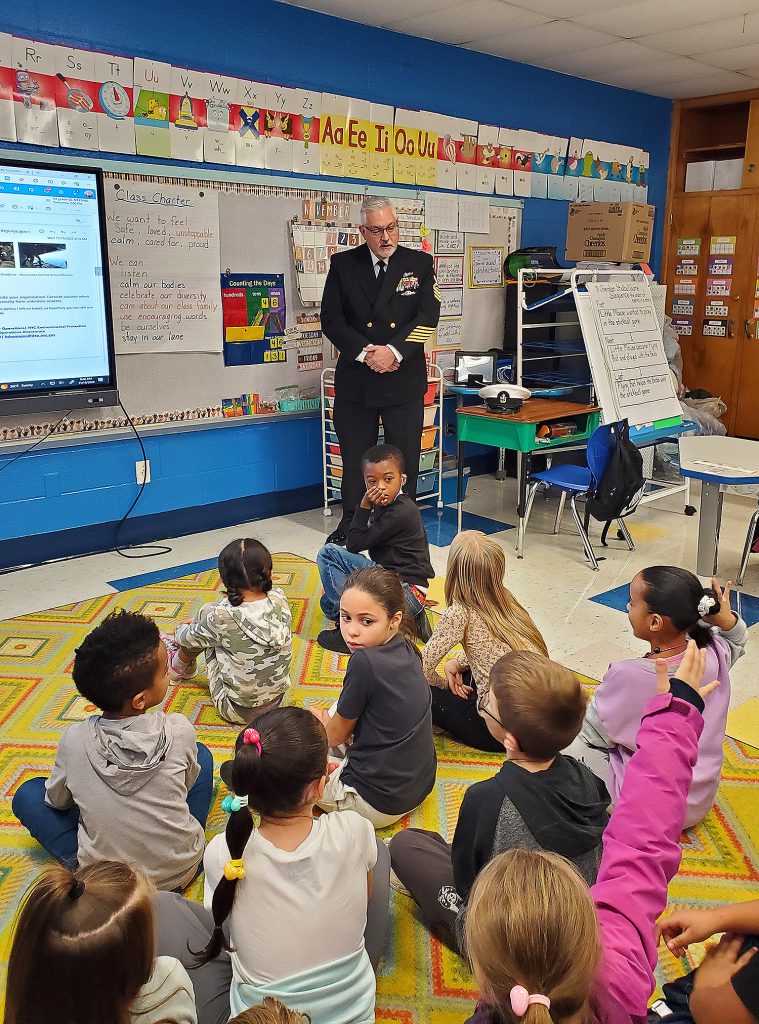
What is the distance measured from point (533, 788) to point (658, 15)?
16.1 ft

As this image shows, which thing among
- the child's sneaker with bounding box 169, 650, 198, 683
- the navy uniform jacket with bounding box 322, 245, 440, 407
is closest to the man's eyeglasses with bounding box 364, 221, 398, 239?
the navy uniform jacket with bounding box 322, 245, 440, 407

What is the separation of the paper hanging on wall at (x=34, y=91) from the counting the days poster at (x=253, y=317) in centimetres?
113

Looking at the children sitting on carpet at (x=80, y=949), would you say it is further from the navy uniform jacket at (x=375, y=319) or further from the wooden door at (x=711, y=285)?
the wooden door at (x=711, y=285)

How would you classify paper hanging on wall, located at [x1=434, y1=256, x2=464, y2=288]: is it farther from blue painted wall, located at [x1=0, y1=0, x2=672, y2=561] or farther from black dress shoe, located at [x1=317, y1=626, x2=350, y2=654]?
black dress shoe, located at [x1=317, y1=626, x2=350, y2=654]

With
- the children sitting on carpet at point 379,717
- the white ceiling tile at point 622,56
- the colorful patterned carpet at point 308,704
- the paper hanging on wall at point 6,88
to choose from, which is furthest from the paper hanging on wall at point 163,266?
the white ceiling tile at point 622,56

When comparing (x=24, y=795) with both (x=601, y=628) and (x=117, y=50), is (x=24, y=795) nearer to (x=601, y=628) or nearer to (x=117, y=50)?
(x=601, y=628)

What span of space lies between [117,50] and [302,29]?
116 centimetres

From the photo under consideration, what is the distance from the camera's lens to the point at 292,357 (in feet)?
16.6

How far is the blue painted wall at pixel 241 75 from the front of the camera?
4062mm

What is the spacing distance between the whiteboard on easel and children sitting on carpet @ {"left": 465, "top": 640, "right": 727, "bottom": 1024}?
141 inches

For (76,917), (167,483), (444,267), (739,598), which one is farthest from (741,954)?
(444,267)

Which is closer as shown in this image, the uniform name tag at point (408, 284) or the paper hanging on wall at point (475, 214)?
the uniform name tag at point (408, 284)

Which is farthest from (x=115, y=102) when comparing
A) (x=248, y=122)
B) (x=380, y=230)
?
(x=380, y=230)

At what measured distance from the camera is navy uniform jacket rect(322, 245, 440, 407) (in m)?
4.50
